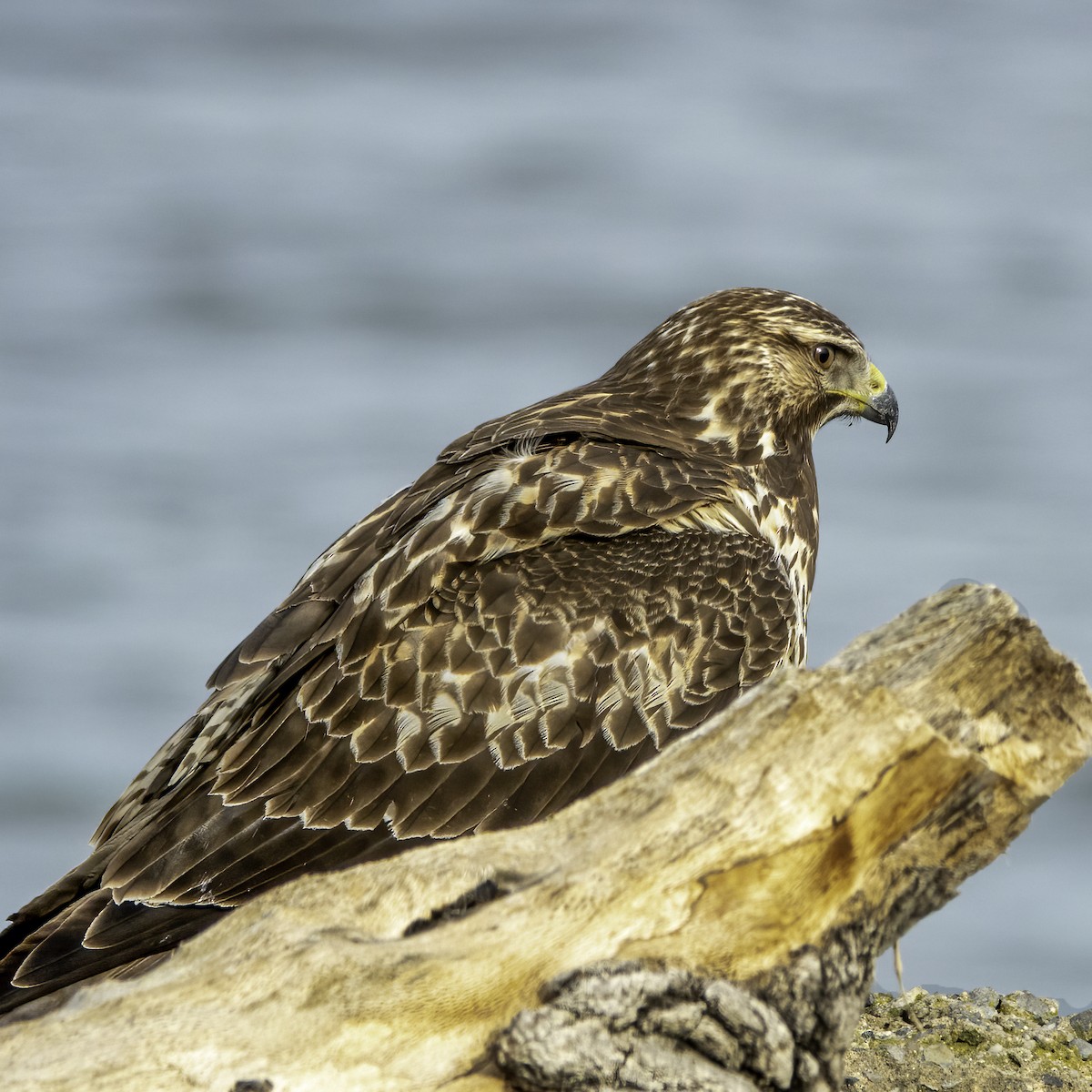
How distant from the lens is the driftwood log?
3.16m

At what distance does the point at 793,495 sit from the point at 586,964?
12.4 feet

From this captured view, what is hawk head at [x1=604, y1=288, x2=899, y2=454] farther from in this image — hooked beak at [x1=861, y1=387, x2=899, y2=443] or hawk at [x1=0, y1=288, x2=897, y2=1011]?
hawk at [x1=0, y1=288, x2=897, y2=1011]

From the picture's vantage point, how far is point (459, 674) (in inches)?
218

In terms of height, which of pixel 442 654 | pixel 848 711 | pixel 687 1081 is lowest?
pixel 687 1081

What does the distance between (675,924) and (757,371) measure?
3.94m

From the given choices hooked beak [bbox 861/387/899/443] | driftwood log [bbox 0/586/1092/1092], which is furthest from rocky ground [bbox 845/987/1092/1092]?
hooked beak [bbox 861/387/899/443]

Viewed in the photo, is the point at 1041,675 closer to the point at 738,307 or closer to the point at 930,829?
the point at 930,829

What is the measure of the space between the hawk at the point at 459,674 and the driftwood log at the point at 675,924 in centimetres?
175

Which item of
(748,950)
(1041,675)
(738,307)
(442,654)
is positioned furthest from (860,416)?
(748,950)

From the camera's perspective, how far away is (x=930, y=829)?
3342 mm

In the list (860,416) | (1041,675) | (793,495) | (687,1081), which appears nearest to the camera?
(687,1081)

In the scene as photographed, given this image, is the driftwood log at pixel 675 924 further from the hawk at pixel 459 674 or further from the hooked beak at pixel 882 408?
the hooked beak at pixel 882 408

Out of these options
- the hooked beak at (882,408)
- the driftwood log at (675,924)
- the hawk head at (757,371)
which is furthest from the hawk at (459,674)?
the driftwood log at (675,924)

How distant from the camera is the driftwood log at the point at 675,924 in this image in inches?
124
